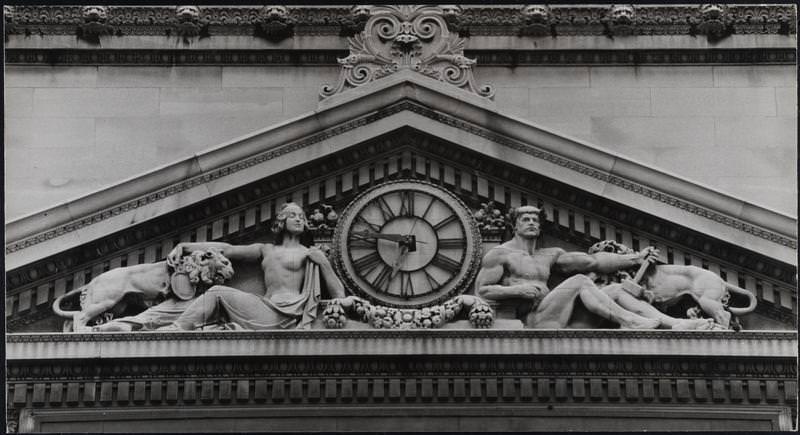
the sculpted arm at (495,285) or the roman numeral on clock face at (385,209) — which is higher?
the roman numeral on clock face at (385,209)

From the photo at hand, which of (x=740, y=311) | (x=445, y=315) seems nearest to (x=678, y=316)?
(x=740, y=311)

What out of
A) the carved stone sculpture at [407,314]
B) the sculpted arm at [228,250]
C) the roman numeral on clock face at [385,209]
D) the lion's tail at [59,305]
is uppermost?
the roman numeral on clock face at [385,209]

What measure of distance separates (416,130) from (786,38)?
5.64 m

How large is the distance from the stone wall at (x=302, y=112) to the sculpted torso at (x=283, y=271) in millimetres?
2372

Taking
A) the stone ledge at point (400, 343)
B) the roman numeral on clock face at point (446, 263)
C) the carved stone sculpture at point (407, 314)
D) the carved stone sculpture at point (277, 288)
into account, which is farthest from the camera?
the roman numeral on clock face at point (446, 263)

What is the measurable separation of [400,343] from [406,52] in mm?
4241

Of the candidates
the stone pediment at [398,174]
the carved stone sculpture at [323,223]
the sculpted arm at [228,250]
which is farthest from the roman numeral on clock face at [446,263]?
the sculpted arm at [228,250]

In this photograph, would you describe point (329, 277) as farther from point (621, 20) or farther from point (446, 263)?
point (621, 20)

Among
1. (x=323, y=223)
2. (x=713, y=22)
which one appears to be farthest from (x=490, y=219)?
(x=713, y=22)

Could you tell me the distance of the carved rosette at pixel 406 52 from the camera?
34781 millimetres

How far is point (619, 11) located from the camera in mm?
36219

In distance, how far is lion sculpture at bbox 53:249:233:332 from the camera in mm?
33250

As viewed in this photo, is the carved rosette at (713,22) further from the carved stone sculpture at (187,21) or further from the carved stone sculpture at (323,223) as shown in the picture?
the carved stone sculpture at (187,21)

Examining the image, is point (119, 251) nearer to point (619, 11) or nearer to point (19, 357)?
point (19, 357)
